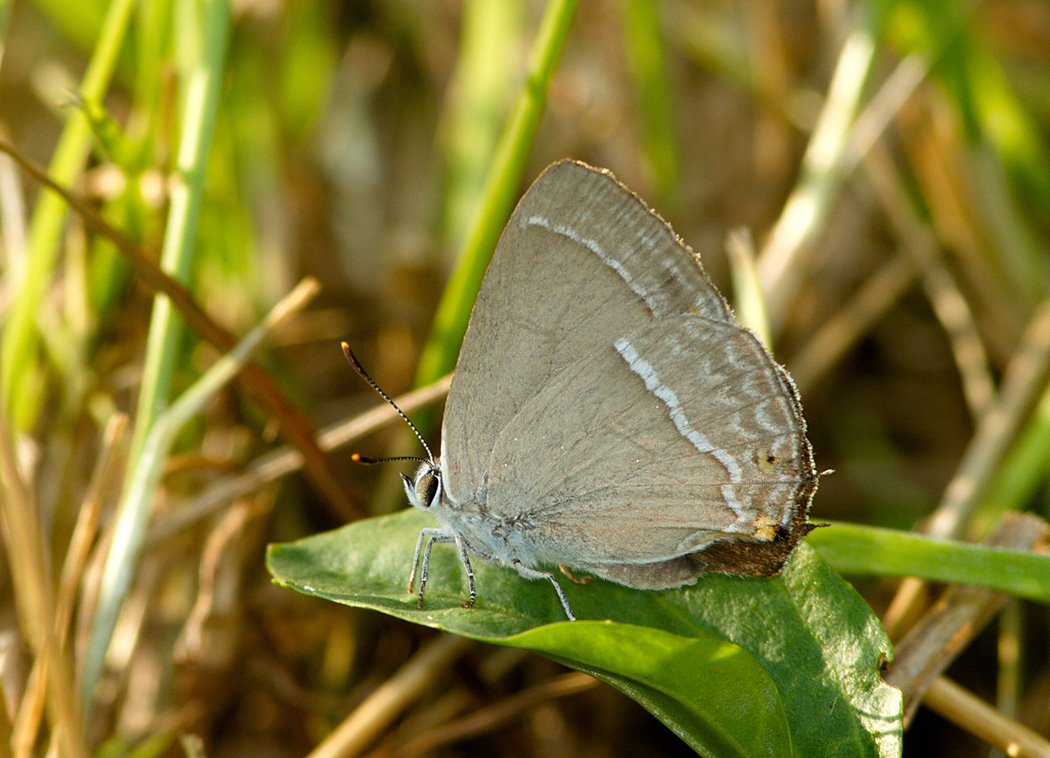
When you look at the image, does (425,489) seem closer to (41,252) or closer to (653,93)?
(41,252)

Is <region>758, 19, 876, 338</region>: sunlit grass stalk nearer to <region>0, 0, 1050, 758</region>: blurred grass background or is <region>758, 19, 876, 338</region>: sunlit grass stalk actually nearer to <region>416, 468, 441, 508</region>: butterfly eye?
<region>0, 0, 1050, 758</region>: blurred grass background

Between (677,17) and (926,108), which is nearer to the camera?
(926,108)

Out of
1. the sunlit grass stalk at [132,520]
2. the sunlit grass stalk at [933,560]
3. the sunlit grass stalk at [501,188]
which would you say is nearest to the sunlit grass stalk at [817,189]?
the sunlit grass stalk at [501,188]

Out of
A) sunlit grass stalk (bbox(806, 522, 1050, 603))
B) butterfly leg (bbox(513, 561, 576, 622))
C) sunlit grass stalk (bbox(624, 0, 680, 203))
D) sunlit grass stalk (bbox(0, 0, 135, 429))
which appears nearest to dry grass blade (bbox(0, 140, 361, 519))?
sunlit grass stalk (bbox(0, 0, 135, 429))

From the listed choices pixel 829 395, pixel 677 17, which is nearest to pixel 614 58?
pixel 677 17

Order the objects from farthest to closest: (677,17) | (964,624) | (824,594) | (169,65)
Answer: (677,17) → (169,65) → (964,624) → (824,594)

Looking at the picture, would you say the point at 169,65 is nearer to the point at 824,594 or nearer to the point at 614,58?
the point at 614,58

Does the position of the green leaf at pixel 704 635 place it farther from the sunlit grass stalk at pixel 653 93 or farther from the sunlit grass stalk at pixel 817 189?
the sunlit grass stalk at pixel 653 93
